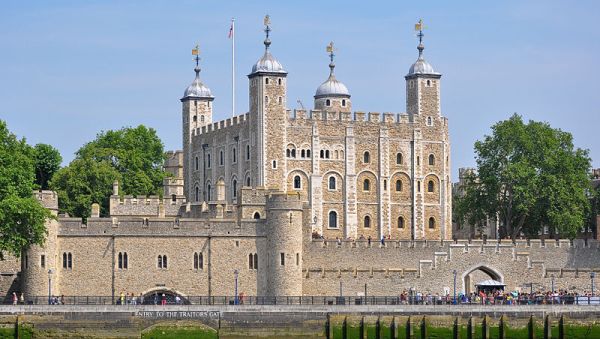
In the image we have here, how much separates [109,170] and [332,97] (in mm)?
16669

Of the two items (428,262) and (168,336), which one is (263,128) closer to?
(428,262)

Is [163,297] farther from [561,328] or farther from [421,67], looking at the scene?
[421,67]

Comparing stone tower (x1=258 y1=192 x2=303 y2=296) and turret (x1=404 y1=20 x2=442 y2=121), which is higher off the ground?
turret (x1=404 y1=20 x2=442 y2=121)

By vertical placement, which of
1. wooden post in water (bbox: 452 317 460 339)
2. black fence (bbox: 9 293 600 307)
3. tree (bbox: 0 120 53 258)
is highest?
tree (bbox: 0 120 53 258)

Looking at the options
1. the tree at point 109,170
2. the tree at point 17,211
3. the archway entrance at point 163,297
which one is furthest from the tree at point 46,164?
the archway entrance at point 163,297

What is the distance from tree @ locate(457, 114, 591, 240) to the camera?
384 feet

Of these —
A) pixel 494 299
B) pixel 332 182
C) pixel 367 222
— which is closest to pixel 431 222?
pixel 367 222

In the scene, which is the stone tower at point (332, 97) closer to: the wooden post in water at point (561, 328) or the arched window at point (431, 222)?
the arched window at point (431, 222)

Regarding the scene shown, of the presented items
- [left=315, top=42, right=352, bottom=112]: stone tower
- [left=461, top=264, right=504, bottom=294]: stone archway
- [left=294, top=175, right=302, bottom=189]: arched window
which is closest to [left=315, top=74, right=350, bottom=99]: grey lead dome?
[left=315, top=42, right=352, bottom=112]: stone tower

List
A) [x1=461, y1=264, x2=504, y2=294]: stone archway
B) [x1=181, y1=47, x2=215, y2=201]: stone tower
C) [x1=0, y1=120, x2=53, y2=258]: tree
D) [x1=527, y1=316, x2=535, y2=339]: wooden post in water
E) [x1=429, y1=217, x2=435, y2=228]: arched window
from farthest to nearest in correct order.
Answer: [x1=181, y1=47, x2=215, y2=201]: stone tower
[x1=429, y1=217, x2=435, y2=228]: arched window
[x1=461, y1=264, x2=504, y2=294]: stone archway
[x1=0, y1=120, x2=53, y2=258]: tree
[x1=527, y1=316, x2=535, y2=339]: wooden post in water

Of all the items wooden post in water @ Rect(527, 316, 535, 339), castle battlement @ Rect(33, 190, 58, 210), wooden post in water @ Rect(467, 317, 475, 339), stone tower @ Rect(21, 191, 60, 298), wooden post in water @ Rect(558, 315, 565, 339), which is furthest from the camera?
castle battlement @ Rect(33, 190, 58, 210)

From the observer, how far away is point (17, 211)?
89.3 meters

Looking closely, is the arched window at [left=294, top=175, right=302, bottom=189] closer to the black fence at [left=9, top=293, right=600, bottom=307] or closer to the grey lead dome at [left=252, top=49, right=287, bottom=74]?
the grey lead dome at [left=252, top=49, right=287, bottom=74]

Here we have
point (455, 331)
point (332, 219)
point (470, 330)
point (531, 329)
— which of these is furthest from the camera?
point (332, 219)
